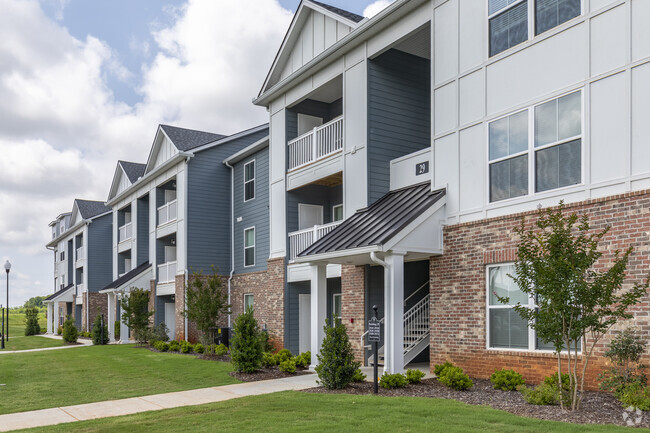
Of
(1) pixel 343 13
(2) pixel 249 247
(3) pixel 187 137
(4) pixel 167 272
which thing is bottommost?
(4) pixel 167 272

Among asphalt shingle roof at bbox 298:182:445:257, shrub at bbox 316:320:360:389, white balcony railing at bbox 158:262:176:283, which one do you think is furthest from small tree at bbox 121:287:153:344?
shrub at bbox 316:320:360:389

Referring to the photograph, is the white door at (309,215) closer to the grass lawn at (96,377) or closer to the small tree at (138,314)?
the grass lawn at (96,377)

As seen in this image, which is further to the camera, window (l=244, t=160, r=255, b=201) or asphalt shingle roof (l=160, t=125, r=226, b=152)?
asphalt shingle roof (l=160, t=125, r=226, b=152)

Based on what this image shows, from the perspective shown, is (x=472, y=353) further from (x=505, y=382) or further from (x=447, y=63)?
(x=447, y=63)

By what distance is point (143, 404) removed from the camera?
12.1m

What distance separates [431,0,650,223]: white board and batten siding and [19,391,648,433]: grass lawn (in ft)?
15.1

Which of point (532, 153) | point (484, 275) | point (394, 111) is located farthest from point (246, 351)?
point (532, 153)

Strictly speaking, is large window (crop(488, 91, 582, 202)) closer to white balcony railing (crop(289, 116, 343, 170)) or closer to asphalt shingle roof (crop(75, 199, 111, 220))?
white balcony railing (crop(289, 116, 343, 170))

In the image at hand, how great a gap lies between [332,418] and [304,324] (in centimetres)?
1194

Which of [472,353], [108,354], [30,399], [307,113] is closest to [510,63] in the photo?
[472,353]

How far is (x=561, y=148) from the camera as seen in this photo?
456 inches

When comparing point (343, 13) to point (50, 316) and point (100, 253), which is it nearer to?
point (100, 253)

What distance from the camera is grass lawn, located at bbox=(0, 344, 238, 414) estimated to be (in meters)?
13.4

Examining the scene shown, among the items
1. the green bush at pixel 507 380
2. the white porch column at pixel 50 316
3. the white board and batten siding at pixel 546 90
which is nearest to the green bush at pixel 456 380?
the green bush at pixel 507 380
